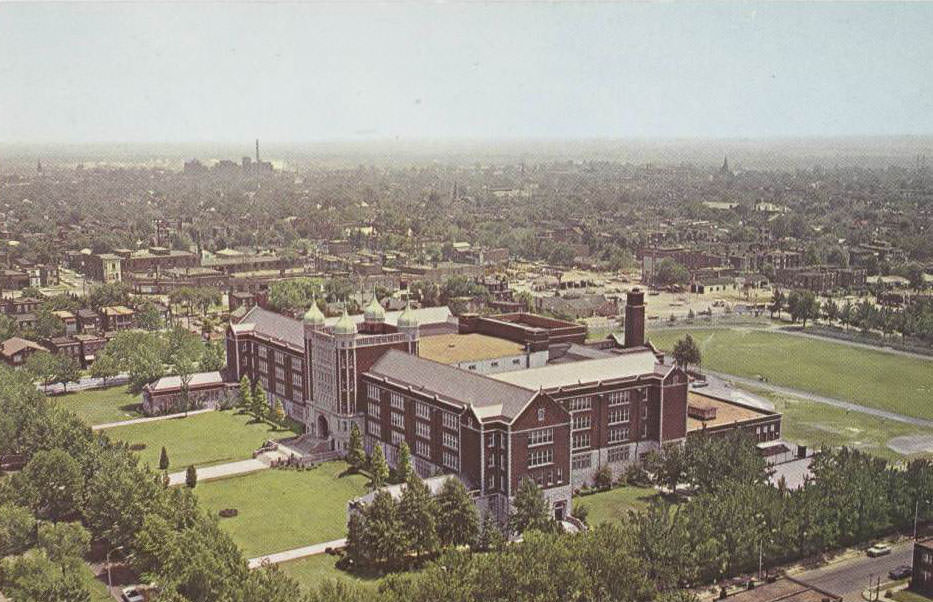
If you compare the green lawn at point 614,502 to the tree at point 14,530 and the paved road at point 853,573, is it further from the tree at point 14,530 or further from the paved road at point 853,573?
the tree at point 14,530

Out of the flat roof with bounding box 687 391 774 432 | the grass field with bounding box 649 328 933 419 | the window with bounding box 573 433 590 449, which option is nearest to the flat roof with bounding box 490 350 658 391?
the window with bounding box 573 433 590 449

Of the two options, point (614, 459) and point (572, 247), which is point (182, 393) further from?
point (572, 247)

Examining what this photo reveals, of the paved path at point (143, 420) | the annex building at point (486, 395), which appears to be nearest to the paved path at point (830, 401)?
the annex building at point (486, 395)

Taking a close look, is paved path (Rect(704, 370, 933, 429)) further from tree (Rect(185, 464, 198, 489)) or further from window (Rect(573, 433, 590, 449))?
tree (Rect(185, 464, 198, 489))

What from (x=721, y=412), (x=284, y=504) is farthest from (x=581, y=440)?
(x=284, y=504)

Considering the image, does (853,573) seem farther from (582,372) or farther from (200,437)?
(200,437)

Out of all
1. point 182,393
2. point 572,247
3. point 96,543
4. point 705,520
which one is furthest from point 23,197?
point 705,520
